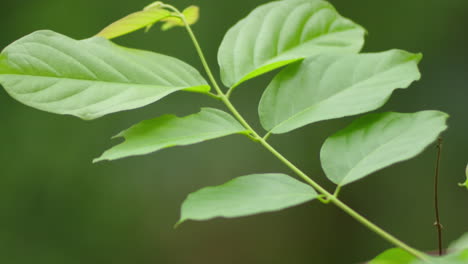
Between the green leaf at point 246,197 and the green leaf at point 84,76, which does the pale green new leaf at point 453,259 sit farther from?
the green leaf at point 84,76

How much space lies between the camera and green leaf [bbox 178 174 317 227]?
0.80 ft

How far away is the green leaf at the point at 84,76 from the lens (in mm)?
320

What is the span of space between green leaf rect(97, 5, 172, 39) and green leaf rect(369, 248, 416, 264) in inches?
9.5

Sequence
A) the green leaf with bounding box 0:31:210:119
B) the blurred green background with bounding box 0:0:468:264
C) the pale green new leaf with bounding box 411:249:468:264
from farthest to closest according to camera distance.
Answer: the blurred green background with bounding box 0:0:468:264 < the green leaf with bounding box 0:31:210:119 < the pale green new leaf with bounding box 411:249:468:264

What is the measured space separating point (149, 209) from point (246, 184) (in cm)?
184

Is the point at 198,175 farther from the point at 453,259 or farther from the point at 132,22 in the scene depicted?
the point at 453,259

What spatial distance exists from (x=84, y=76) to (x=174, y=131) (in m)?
0.07

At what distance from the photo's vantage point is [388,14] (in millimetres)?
2020

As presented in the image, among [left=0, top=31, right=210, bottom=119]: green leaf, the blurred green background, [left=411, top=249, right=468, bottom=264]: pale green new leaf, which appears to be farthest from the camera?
the blurred green background

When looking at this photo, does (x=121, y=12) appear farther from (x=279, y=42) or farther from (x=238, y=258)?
(x=279, y=42)

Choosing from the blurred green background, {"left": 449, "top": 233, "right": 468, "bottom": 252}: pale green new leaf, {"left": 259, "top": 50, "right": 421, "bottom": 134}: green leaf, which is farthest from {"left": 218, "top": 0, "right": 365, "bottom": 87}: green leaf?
the blurred green background

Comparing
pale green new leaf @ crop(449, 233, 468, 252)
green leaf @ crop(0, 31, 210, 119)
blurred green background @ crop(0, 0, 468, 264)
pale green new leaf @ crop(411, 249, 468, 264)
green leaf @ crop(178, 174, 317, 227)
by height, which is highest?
green leaf @ crop(0, 31, 210, 119)

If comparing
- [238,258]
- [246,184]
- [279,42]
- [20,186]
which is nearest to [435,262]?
[246,184]

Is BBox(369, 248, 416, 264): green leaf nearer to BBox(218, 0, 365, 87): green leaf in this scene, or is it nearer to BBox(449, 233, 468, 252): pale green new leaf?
BBox(449, 233, 468, 252): pale green new leaf
